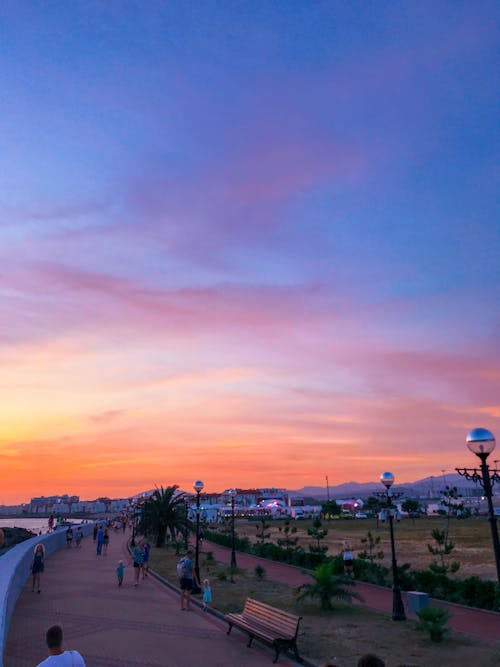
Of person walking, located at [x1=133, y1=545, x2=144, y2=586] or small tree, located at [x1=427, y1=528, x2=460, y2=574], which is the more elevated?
person walking, located at [x1=133, y1=545, x2=144, y2=586]

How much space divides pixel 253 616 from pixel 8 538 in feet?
184

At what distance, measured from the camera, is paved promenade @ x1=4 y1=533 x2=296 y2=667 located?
1097 cm

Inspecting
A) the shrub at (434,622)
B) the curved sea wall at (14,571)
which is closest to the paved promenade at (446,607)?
the shrub at (434,622)

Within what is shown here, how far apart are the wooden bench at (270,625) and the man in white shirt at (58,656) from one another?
6405 mm

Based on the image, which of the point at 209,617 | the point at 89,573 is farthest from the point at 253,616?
the point at 89,573

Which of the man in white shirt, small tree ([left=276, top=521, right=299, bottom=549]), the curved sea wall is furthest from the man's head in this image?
small tree ([left=276, top=521, right=299, bottom=549])

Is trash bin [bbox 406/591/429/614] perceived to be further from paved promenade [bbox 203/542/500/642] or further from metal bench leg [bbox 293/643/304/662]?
metal bench leg [bbox 293/643/304/662]

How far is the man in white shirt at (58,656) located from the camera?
552cm

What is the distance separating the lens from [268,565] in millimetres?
29219

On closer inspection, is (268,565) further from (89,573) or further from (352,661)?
(352,661)

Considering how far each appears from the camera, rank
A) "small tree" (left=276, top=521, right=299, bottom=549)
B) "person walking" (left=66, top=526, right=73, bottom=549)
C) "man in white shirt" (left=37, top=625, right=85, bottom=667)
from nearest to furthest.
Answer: "man in white shirt" (left=37, top=625, right=85, bottom=667), "small tree" (left=276, top=521, right=299, bottom=549), "person walking" (left=66, top=526, right=73, bottom=549)

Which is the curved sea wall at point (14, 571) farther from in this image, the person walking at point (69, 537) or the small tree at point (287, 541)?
the small tree at point (287, 541)

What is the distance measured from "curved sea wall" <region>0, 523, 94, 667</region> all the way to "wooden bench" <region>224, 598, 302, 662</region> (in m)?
4.91

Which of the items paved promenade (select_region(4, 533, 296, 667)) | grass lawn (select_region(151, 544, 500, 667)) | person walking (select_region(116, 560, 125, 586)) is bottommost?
grass lawn (select_region(151, 544, 500, 667))
